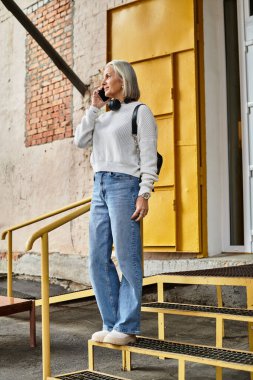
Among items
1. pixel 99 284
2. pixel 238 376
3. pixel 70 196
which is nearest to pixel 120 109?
pixel 99 284

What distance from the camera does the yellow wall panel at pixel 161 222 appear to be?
5395mm

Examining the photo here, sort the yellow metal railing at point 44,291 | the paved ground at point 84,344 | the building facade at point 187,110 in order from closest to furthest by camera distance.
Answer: the yellow metal railing at point 44,291 < the paved ground at point 84,344 < the building facade at point 187,110

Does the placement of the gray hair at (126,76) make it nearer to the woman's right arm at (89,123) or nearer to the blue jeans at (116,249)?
the woman's right arm at (89,123)

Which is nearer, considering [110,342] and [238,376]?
[110,342]

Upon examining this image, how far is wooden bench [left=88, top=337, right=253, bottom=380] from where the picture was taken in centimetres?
242

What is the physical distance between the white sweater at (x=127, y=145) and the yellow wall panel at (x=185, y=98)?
8.19 ft

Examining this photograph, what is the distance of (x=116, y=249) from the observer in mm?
2787

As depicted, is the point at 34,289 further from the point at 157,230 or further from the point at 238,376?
the point at 238,376

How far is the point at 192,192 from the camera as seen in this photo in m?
5.28

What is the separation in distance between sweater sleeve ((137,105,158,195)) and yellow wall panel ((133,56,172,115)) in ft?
8.94

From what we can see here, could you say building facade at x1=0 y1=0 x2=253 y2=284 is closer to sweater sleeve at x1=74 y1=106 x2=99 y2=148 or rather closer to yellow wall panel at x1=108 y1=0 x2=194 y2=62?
yellow wall panel at x1=108 y1=0 x2=194 y2=62

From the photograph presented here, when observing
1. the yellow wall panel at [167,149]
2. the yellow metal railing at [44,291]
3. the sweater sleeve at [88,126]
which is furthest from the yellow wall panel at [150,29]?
the yellow metal railing at [44,291]

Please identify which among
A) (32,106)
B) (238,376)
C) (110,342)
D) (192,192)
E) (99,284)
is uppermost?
(32,106)

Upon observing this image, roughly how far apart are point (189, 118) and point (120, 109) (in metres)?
2.53
